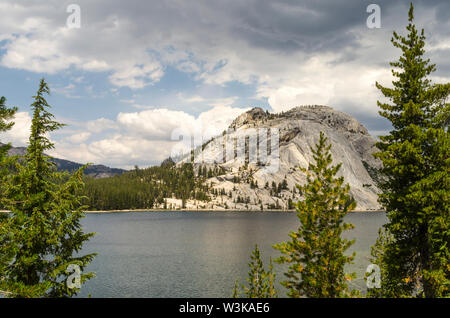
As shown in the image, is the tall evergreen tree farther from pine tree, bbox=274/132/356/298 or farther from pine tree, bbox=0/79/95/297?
pine tree, bbox=274/132/356/298

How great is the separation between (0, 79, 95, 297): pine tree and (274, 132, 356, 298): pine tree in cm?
1400

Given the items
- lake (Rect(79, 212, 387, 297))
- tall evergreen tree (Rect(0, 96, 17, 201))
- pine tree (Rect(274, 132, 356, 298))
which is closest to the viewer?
tall evergreen tree (Rect(0, 96, 17, 201))

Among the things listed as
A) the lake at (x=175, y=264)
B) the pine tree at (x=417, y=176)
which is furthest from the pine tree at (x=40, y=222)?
the lake at (x=175, y=264)

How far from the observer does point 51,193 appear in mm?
18531

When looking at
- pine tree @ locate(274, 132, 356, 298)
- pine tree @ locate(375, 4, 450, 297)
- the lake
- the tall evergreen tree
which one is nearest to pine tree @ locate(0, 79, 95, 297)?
the tall evergreen tree

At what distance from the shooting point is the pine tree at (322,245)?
20.3m

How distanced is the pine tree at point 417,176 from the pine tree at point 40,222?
2072 cm

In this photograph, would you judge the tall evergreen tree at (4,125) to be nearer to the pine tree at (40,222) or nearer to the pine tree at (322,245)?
the pine tree at (40,222)

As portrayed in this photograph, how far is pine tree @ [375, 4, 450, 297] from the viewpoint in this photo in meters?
19.3

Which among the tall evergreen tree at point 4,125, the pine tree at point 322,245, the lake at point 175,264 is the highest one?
the tall evergreen tree at point 4,125

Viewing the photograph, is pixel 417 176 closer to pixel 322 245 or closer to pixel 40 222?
pixel 322 245

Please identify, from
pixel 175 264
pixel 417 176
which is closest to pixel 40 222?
pixel 417 176
